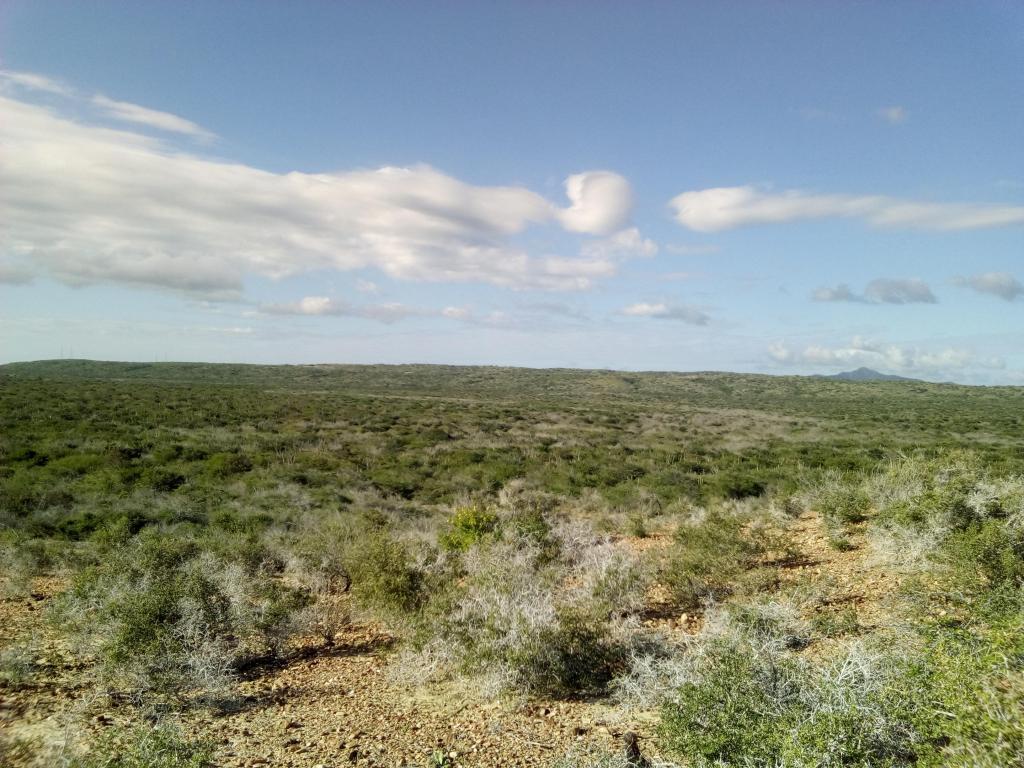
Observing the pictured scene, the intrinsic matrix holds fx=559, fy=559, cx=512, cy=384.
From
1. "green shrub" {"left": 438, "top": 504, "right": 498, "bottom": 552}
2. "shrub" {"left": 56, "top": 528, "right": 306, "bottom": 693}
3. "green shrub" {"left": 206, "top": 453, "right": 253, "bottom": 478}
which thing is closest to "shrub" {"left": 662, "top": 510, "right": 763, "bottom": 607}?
"green shrub" {"left": 438, "top": 504, "right": 498, "bottom": 552}

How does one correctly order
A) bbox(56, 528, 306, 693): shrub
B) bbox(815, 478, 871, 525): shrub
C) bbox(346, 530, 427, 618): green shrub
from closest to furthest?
bbox(56, 528, 306, 693): shrub < bbox(346, 530, 427, 618): green shrub < bbox(815, 478, 871, 525): shrub

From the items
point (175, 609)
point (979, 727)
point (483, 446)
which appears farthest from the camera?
point (483, 446)

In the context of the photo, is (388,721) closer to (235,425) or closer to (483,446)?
(483,446)

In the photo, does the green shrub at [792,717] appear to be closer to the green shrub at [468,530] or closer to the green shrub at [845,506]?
the green shrub at [468,530]

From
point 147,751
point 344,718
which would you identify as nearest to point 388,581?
point 344,718

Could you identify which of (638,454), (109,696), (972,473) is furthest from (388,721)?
(638,454)

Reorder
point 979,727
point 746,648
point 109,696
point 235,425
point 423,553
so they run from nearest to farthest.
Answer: point 979,727 < point 746,648 < point 109,696 < point 423,553 < point 235,425

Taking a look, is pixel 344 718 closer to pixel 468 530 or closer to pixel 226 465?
pixel 468 530

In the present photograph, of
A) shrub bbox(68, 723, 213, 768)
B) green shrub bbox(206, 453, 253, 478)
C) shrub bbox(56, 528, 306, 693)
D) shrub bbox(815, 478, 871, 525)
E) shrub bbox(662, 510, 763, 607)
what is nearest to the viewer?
shrub bbox(68, 723, 213, 768)

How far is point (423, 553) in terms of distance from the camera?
950cm

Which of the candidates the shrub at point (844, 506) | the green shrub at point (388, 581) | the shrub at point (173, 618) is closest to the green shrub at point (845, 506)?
the shrub at point (844, 506)

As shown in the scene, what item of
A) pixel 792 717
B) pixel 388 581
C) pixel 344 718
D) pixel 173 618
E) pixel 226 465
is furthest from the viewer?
pixel 226 465

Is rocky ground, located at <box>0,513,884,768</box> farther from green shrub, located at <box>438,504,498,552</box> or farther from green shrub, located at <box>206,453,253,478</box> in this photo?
green shrub, located at <box>206,453,253,478</box>

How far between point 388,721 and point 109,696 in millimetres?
2981
